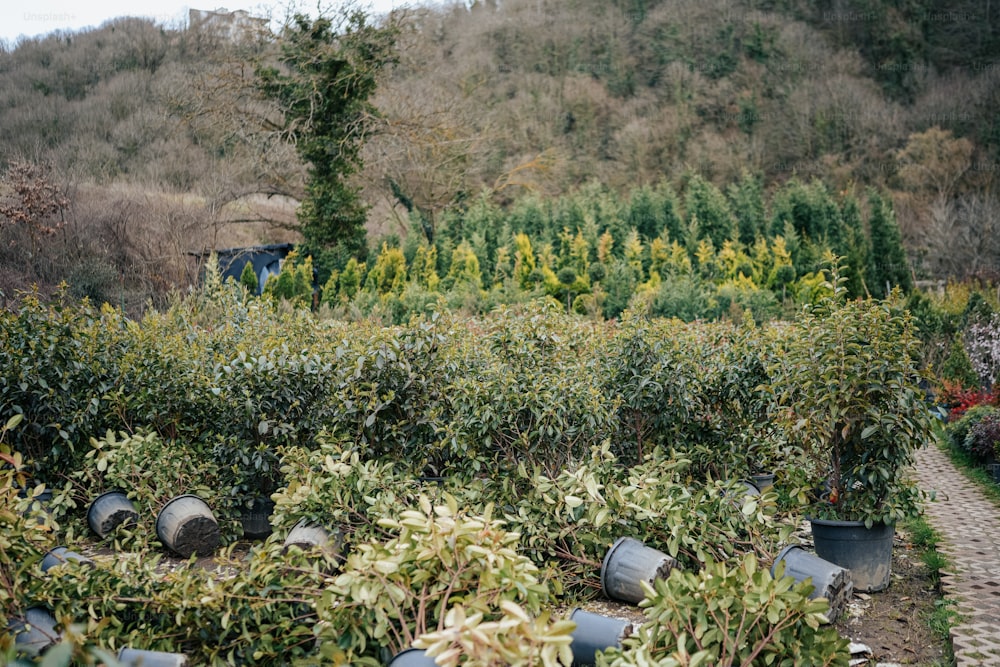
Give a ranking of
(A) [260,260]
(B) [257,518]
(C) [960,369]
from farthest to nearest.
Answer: (A) [260,260] → (C) [960,369] → (B) [257,518]

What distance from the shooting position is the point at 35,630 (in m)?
2.97

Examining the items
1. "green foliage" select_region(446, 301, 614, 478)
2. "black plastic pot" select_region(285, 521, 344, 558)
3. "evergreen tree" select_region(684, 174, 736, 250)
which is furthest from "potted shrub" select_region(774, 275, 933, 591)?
"evergreen tree" select_region(684, 174, 736, 250)

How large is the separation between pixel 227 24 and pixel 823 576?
22562 mm

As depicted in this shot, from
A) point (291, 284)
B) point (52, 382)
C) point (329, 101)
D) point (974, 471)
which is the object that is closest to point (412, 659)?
point (52, 382)

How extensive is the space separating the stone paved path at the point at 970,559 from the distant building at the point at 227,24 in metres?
16.7

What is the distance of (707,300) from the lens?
1195 centimetres

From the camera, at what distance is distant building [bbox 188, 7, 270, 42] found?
18.3 metres

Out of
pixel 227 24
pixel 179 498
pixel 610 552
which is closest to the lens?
pixel 610 552

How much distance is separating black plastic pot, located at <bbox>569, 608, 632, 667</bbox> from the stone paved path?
1.50 m

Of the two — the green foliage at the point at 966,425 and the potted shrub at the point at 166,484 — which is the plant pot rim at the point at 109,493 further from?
the green foliage at the point at 966,425

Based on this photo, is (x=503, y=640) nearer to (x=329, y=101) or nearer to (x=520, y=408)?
(x=520, y=408)

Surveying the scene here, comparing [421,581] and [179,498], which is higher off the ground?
[421,581]

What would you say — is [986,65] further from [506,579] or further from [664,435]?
[506,579]

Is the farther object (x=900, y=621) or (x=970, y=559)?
(x=970, y=559)
